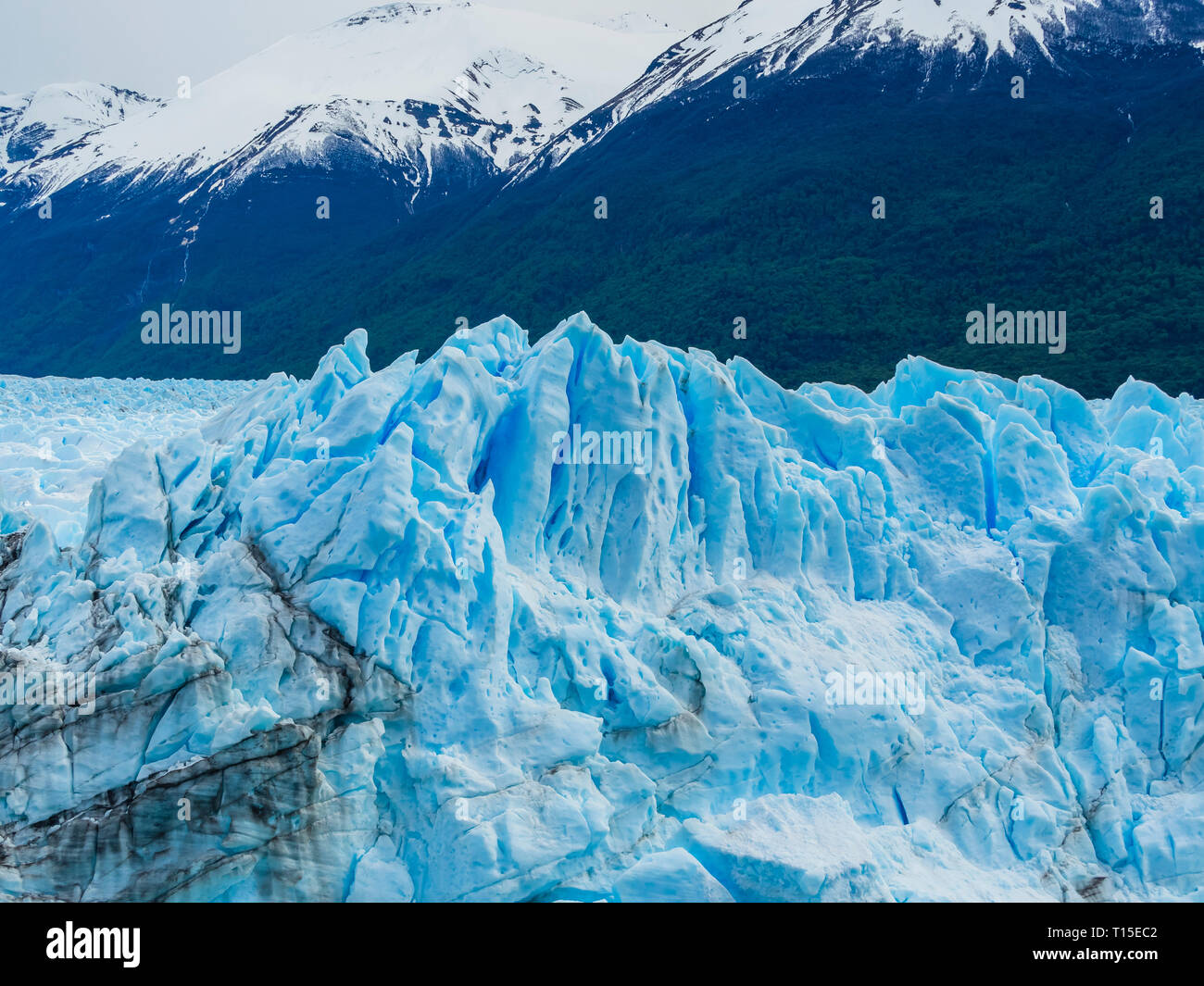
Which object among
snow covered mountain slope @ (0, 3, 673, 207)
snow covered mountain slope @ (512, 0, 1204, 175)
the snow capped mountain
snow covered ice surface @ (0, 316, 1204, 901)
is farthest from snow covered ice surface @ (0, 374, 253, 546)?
the snow capped mountain

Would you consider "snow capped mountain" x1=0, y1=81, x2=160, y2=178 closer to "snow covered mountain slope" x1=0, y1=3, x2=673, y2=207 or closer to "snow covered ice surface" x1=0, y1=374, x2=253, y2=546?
"snow covered mountain slope" x1=0, y1=3, x2=673, y2=207

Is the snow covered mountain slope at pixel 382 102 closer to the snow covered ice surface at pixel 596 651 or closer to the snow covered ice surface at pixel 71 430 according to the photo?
the snow covered ice surface at pixel 71 430

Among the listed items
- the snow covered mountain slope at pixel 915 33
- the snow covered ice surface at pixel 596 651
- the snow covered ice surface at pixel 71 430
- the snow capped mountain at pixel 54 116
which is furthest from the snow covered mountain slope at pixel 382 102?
the snow covered ice surface at pixel 596 651

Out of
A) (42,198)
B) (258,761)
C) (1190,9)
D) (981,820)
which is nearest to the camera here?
(258,761)

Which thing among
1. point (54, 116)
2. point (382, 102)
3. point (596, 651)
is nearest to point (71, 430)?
point (596, 651)

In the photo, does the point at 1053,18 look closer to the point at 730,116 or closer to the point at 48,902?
the point at 730,116

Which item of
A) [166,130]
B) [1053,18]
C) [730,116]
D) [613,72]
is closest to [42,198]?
[166,130]
